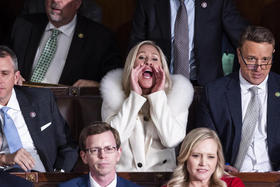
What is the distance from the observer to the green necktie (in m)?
3.99

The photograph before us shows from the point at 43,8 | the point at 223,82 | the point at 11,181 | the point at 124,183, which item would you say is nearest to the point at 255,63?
the point at 223,82

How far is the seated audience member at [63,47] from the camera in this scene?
399 centimetres

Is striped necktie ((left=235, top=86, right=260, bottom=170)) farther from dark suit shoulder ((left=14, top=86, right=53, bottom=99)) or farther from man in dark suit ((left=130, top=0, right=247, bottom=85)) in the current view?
dark suit shoulder ((left=14, top=86, right=53, bottom=99))

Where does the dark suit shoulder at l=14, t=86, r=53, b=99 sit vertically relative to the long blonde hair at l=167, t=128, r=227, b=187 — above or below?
above

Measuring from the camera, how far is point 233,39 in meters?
3.78

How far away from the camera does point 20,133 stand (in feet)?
10.6

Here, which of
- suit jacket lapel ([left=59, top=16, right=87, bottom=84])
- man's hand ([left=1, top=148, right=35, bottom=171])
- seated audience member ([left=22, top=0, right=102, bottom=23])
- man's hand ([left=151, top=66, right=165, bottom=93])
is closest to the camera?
man's hand ([left=1, top=148, right=35, bottom=171])

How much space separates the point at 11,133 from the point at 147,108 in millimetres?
618

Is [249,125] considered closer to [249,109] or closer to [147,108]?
[249,109]

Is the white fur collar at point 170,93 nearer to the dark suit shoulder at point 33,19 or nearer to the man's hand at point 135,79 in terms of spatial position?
the man's hand at point 135,79

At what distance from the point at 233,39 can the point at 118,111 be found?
85 cm

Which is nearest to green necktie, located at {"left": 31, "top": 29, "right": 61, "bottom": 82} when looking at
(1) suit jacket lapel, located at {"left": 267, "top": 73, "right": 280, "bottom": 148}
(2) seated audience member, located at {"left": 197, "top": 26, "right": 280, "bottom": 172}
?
(2) seated audience member, located at {"left": 197, "top": 26, "right": 280, "bottom": 172}

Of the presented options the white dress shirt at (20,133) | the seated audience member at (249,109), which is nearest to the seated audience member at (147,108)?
the seated audience member at (249,109)

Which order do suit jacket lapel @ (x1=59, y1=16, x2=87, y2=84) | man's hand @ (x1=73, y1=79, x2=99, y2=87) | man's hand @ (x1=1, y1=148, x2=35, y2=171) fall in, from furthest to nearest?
suit jacket lapel @ (x1=59, y1=16, x2=87, y2=84) < man's hand @ (x1=73, y1=79, x2=99, y2=87) < man's hand @ (x1=1, y1=148, x2=35, y2=171)
